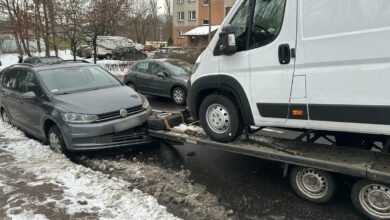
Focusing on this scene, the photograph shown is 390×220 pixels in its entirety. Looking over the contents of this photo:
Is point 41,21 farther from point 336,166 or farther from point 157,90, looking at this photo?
point 336,166

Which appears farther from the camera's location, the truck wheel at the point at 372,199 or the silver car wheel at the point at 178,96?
the silver car wheel at the point at 178,96

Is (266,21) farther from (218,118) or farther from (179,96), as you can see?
(179,96)

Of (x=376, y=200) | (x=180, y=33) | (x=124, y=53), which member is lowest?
(x=376, y=200)

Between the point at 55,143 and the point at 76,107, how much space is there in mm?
846

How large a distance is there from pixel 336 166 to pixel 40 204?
347cm

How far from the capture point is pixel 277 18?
14.7 feet

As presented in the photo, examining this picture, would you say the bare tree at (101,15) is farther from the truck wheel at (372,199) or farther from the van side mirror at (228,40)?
the truck wheel at (372,199)

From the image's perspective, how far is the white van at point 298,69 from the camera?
3.80 metres

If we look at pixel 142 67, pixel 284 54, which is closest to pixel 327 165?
pixel 284 54

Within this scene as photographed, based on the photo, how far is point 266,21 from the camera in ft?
15.2

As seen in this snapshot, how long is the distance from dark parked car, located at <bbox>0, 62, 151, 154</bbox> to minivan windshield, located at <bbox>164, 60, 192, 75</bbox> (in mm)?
4989

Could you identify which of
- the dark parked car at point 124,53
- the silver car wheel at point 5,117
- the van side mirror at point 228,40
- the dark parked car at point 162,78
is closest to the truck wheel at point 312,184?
the van side mirror at point 228,40

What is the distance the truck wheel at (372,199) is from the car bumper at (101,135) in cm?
364

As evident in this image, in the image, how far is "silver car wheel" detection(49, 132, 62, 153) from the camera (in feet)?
21.2
